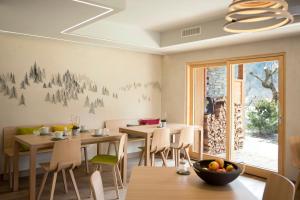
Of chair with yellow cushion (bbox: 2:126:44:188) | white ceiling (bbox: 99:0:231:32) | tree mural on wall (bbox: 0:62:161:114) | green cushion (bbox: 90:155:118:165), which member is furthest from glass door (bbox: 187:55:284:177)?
chair with yellow cushion (bbox: 2:126:44:188)

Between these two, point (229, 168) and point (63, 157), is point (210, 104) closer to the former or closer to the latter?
point (63, 157)

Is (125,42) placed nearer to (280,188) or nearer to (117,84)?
(117,84)

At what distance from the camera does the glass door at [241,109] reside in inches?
181

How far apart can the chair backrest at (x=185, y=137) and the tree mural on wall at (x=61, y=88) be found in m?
1.70

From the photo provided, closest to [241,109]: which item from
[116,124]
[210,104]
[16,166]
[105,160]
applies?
[210,104]

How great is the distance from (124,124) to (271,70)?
2.99 meters

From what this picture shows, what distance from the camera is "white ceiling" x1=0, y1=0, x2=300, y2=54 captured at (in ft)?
10.1

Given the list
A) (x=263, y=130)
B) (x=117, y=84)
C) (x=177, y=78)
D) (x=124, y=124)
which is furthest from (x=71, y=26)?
(x=263, y=130)

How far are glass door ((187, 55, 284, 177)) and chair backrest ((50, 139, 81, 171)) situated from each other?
2940mm

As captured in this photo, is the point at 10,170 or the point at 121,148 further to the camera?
the point at 10,170

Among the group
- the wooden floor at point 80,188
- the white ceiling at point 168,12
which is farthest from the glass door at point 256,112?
the white ceiling at point 168,12

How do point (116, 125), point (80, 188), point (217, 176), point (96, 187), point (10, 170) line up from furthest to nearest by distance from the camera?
point (116, 125)
point (10, 170)
point (80, 188)
point (217, 176)
point (96, 187)

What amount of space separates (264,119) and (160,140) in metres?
1.87

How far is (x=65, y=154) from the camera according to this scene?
3.35 m
